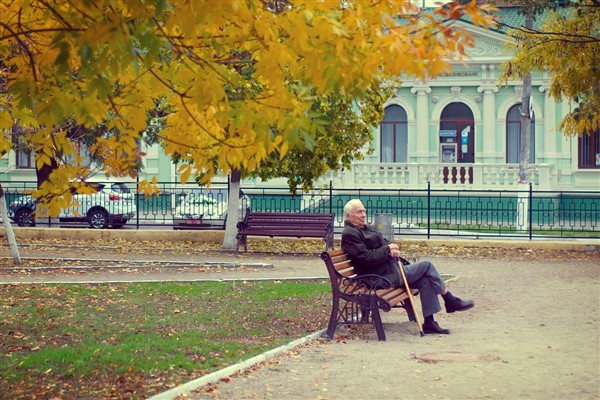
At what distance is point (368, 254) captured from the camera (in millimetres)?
11453

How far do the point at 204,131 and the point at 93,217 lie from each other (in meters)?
21.0

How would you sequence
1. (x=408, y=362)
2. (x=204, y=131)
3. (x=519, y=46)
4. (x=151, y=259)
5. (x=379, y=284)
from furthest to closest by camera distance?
(x=519, y=46) < (x=151, y=259) < (x=379, y=284) < (x=408, y=362) < (x=204, y=131)

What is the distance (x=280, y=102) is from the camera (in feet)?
22.2

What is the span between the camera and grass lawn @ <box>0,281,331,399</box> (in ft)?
27.8

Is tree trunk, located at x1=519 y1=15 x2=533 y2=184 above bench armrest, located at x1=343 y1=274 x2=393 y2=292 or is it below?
above

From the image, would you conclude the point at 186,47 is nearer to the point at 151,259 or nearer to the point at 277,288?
the point at 277,288

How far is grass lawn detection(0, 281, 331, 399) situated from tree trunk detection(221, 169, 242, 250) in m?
6.91

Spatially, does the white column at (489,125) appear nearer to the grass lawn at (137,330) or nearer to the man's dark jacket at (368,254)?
the grass lawn at (137,330)

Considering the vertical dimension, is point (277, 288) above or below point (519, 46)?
below

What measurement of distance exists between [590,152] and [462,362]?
33610 mm

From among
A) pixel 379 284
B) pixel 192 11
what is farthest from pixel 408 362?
pixel 192 11

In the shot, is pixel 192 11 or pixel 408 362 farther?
pixel 408 362

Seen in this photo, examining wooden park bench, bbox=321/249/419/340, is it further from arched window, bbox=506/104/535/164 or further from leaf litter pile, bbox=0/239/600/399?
arched window, bbox=506/104/535/164

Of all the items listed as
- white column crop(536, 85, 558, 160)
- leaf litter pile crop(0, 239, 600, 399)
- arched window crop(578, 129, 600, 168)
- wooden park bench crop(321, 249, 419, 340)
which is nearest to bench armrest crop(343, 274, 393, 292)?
wooden park bench crop(321, 249, 419, 340)
